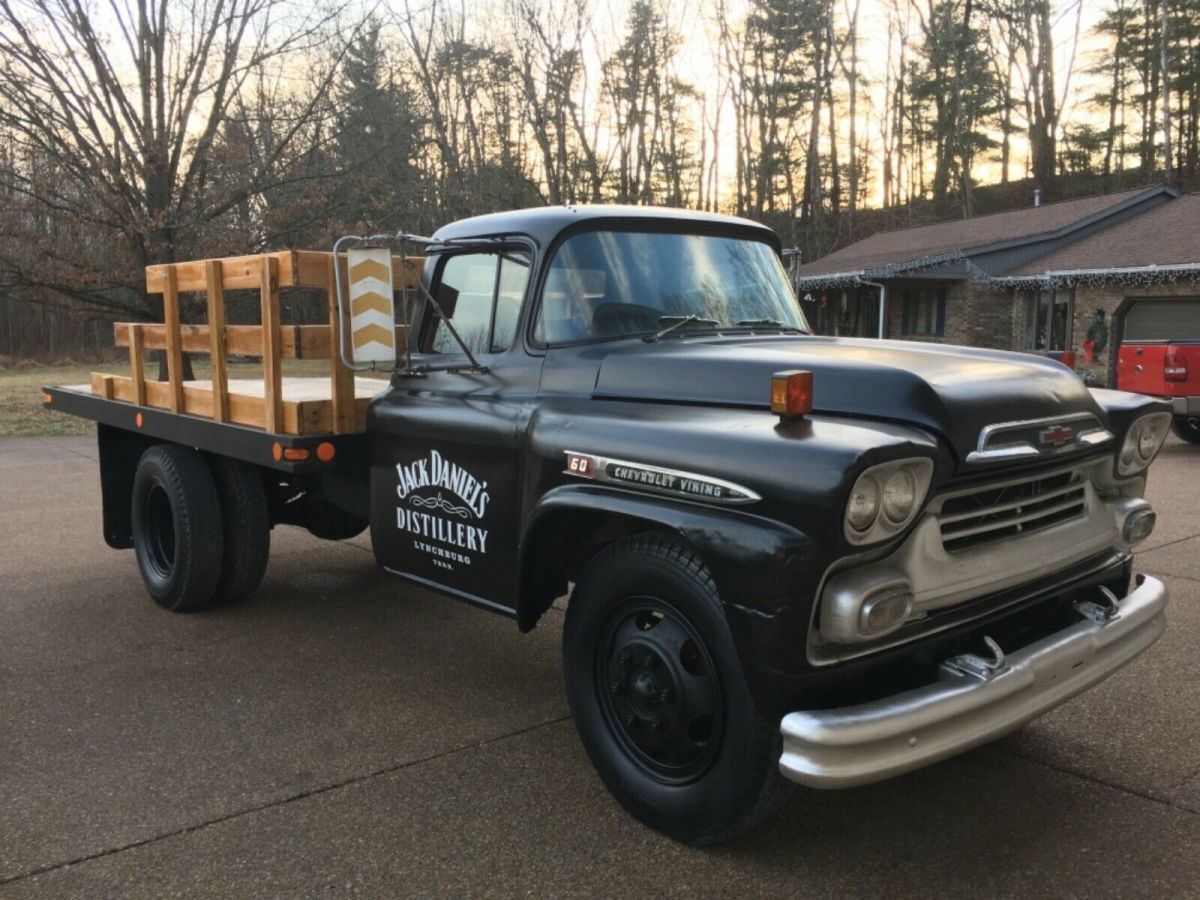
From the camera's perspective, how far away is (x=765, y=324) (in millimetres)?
4160

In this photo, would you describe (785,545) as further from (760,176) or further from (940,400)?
(760,176)

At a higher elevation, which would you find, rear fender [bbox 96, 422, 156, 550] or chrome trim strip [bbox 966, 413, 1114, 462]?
chrome trim strip [bbox 966, 413, 1114, 462]

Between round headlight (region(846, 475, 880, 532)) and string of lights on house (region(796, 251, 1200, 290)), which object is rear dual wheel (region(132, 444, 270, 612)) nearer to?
round headlight (region(846, 475, 880, 532))

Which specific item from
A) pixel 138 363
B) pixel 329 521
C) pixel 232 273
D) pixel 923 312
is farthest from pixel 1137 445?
pixel 923 312

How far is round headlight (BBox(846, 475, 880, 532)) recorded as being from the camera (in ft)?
8.32

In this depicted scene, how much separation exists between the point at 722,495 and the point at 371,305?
1.93 meters

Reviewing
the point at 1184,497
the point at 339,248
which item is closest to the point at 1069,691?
the point at 339,248

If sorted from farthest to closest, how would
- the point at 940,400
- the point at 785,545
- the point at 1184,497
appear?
the point at 1184,497, the point at 940,400, the point at 785,545

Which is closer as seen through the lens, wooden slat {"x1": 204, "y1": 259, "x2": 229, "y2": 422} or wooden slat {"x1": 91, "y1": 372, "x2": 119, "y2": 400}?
wooden slat {"x1": 204, "y1": 259, "x2": 229, "y2": 422}

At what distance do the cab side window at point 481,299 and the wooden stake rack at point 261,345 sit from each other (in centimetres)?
22

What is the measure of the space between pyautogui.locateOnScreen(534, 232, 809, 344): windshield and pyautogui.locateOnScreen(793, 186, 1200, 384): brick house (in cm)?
1794

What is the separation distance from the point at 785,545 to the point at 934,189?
47.2 meters

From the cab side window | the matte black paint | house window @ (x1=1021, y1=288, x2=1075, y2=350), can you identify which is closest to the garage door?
house window @ (x1=1021, y1=288, x2=1075, y2=350)

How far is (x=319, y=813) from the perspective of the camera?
328 cm
